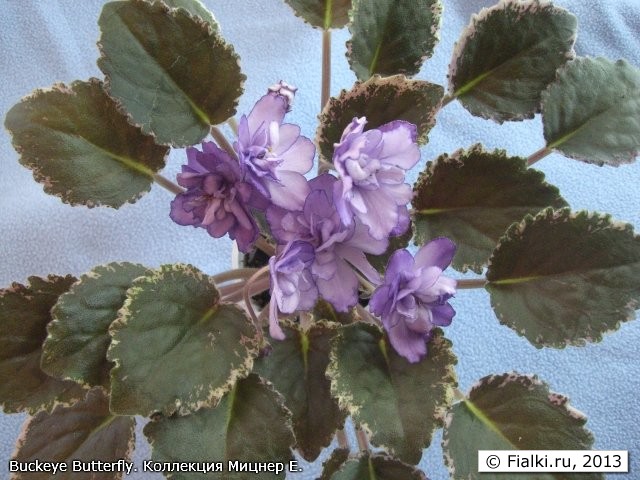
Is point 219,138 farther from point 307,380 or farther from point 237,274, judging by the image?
point 307,380

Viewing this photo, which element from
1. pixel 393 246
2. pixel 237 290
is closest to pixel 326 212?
pixel 393 246

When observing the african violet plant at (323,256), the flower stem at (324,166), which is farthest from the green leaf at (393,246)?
the flower stem at (324,166)

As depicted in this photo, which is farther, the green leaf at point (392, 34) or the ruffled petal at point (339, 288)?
the green leaf at point (392, 34)

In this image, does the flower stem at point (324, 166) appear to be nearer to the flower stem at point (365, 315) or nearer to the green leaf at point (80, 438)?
the flower stem at point (365, 315)

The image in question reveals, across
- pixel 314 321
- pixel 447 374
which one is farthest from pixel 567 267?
pixel 314 321

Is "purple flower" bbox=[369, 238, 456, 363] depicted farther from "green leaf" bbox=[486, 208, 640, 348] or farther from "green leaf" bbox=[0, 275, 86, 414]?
"green leaf" bbox=[0, 275, 86, 414]

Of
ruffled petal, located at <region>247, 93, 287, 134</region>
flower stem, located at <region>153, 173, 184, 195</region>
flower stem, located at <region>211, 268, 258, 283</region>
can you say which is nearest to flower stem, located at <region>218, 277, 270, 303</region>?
flower stem, located at <region>211, 268, 258, 283</region>

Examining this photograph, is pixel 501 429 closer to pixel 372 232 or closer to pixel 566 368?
pixel 372 232
